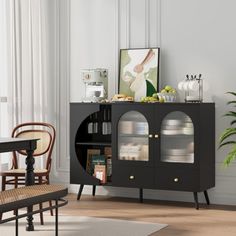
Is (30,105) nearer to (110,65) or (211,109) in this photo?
(110,65)

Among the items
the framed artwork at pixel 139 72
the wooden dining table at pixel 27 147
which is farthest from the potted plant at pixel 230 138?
the wooden dining table at pixel 27 147

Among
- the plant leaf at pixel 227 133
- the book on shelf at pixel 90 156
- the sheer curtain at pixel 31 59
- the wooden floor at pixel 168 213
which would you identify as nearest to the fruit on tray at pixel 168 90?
the plant leaf at pixel 227 133

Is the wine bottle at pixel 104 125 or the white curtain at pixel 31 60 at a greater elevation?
the white curtain at pixel 31 60

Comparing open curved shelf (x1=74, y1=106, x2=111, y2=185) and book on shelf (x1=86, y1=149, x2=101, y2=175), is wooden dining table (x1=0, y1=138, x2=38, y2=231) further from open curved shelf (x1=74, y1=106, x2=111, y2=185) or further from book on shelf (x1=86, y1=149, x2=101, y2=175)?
book on shelf (x1=86, y1=149, x2=101, y2=175)

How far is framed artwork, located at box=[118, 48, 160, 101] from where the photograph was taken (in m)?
6.52

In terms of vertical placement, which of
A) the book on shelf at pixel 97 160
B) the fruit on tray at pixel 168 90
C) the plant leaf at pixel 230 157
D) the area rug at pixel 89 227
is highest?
the fruit on tray at pixel 168 90

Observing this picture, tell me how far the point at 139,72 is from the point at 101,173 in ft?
3.79

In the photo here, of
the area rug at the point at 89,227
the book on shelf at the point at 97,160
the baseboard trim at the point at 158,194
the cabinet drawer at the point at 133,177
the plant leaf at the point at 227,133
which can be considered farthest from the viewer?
the book on shelf at the point at 97,160

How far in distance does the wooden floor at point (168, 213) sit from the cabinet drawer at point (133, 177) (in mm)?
223

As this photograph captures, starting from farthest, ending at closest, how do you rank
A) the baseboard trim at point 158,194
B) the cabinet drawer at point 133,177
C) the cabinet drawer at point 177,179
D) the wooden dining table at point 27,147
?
the baseboard trim at point 158,194
the cabinet drawer at point 133,177
the cabinet drawer at point 177,179
the wooden dining table at point 27,147

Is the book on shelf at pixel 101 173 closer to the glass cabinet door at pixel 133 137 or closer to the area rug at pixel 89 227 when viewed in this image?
the glass cabinet door at pixel 133 137

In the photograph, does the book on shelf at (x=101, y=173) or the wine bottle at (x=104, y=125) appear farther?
the wine bottle at (x=104, y=125)

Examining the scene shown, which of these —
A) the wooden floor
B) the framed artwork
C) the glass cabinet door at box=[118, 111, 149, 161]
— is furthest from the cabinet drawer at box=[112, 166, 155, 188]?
the framed artwork

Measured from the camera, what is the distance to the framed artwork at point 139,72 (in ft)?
21.4
